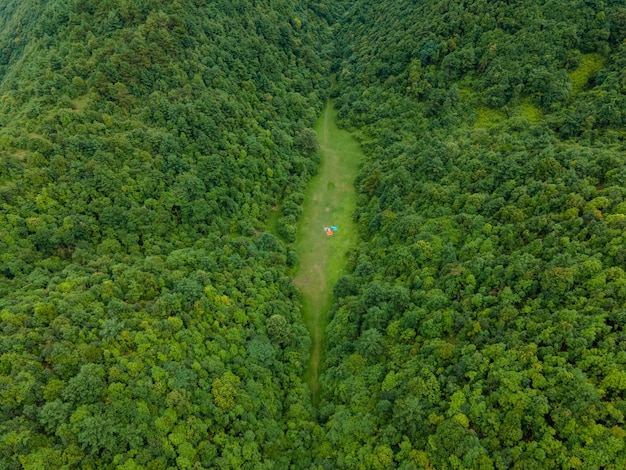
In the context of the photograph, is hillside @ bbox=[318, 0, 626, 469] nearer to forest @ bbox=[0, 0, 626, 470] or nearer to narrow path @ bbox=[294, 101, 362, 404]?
forest @ bbox=[0, 0, 626, 470]

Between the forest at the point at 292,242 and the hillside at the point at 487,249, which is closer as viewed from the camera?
the hillside at the point at 487,249

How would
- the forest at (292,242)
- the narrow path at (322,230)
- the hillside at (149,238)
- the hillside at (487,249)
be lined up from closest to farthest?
the hillside at (487,249) → the forest at (292,242) → the hillside at (149,238) → the narrow path at (322,230)

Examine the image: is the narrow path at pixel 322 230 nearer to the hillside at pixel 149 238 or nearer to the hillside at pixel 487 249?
the hillside at pixel 149 238

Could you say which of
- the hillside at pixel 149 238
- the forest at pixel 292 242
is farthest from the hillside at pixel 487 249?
the hillside at pixel 149 238

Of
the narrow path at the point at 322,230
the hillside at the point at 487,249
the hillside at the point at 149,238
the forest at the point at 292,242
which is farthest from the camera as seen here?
the narrow path at the point at 322,230

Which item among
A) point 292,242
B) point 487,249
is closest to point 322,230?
point 292,242
